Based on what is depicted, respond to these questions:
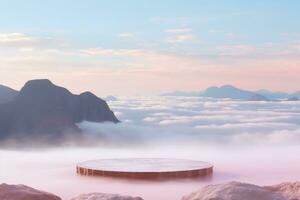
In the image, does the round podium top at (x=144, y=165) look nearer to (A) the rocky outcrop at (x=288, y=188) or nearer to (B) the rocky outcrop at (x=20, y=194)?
(A) the rocky outcrop at (x=288, y=188)

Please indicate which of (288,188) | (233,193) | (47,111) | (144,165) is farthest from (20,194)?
(47,111)

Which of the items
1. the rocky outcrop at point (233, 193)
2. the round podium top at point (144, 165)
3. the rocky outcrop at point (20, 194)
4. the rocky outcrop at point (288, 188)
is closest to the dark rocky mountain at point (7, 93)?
the round podium top at point (144, 165)

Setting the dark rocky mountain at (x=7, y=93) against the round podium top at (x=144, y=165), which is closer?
the round podium top at (x=144, y=165)

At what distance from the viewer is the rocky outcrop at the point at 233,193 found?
6.77 metres

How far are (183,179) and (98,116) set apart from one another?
139ft

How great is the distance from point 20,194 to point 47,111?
46.2 meters

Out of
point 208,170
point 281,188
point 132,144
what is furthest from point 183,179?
point 132,144

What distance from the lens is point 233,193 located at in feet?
22.4

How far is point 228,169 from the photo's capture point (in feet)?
47.1

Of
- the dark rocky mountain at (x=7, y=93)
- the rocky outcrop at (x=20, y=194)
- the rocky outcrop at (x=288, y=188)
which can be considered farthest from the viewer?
the dark rocky mountain at (x=7, y=93)

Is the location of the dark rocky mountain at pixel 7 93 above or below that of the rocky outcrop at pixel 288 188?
above

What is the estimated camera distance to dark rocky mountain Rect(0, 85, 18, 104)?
54731 millimetres

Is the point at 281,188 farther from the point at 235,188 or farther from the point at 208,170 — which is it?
the point at 208,170

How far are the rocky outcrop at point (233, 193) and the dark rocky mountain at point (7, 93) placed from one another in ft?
160
